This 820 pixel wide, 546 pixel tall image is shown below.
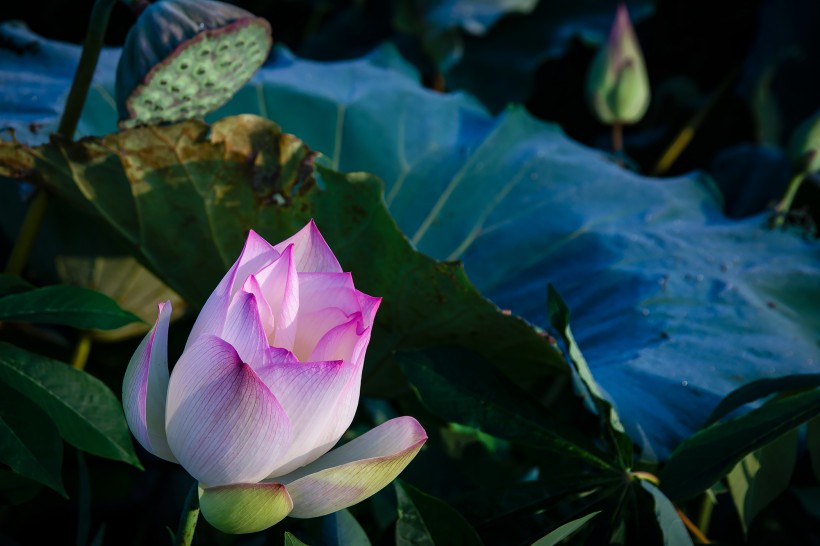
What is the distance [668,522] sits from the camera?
0.61 m

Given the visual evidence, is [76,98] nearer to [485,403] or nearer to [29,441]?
[29,441]

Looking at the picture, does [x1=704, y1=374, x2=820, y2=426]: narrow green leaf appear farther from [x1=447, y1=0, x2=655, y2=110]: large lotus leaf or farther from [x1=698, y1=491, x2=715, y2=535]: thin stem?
[x1=447, y1=0, x2=655, y2=110]: large lotus leaf

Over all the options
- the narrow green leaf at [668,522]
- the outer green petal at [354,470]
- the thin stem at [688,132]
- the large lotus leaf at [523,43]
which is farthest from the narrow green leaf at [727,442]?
the large lotus leaf at [523,43]

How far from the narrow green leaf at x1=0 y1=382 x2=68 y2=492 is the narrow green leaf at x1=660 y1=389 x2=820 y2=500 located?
42 centimetres

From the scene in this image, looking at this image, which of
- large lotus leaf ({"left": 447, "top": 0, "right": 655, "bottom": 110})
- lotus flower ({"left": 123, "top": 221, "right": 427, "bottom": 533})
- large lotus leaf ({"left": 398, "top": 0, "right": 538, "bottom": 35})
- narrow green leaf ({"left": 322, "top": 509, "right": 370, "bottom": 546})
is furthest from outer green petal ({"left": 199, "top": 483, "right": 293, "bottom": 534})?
large lotus leaf ({"left": 447, "top": 0, "right": 655, "bottom": 110})

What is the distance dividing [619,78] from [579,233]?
47cm

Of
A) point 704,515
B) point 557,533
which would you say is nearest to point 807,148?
point 704,515

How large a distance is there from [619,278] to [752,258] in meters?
0.22

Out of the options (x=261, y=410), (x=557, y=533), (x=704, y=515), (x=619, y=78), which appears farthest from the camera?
(x=619, y=78)

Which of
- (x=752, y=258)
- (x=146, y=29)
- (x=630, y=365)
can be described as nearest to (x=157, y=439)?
(x=146, y=29)

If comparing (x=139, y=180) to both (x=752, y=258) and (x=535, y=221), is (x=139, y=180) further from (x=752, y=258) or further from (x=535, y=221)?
(x=752, y=258)

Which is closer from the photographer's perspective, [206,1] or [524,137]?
[206,1]

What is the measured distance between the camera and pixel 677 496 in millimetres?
649

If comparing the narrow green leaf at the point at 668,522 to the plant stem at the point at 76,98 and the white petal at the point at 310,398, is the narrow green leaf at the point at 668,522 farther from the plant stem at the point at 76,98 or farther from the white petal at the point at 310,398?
the plant stem at the point at 76,98
